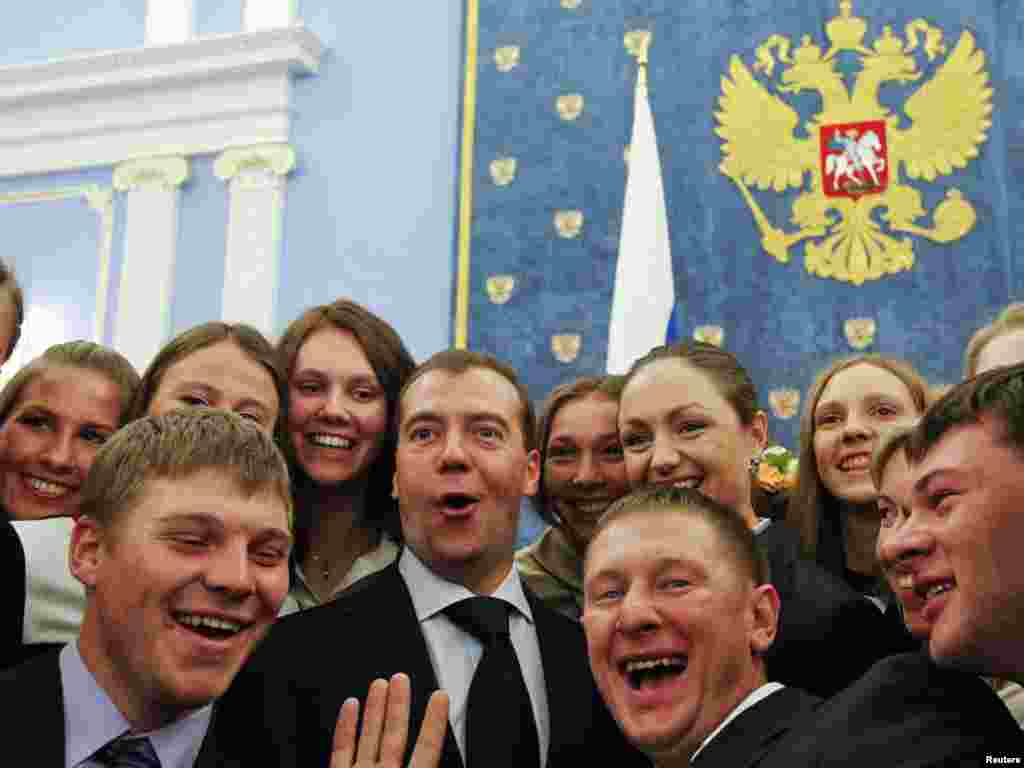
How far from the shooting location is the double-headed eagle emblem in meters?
6.22

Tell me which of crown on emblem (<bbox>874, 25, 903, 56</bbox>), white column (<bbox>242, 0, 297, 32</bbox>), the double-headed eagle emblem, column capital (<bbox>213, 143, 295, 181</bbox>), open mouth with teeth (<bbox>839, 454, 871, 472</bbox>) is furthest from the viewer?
white column (<bbox>242, 0, 297, 32</bbox>)

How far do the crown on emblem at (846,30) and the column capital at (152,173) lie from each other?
3821 millimetres

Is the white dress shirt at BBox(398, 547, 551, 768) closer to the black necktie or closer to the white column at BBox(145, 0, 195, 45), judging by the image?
the black necktie

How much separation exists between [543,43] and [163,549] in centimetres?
567

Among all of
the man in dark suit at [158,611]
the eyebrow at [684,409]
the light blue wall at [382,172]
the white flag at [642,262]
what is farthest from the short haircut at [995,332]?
the light blue wall at [382,172]

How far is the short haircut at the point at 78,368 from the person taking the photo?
2.73m

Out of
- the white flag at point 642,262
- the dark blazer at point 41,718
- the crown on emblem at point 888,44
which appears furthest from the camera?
the crown on emblem at point 888,44

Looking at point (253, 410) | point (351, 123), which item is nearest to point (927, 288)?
point (351, 123)

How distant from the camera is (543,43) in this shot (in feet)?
22.8

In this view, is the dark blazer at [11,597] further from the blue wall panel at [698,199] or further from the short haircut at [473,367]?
the blue wall panel at [698,199]

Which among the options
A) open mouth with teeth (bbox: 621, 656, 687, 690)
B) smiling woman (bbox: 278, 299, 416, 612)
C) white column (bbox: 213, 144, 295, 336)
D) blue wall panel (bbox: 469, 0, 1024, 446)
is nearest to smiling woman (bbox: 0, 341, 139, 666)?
smiling woman (bbox: 278, 299, 416, 612)

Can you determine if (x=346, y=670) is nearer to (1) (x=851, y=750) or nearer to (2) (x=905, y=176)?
(1) (x=851, y=750)

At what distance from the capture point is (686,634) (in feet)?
6.53

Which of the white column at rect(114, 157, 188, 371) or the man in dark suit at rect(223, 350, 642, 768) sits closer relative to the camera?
the man in dark suit at rect(223, 350, 642, 768)
